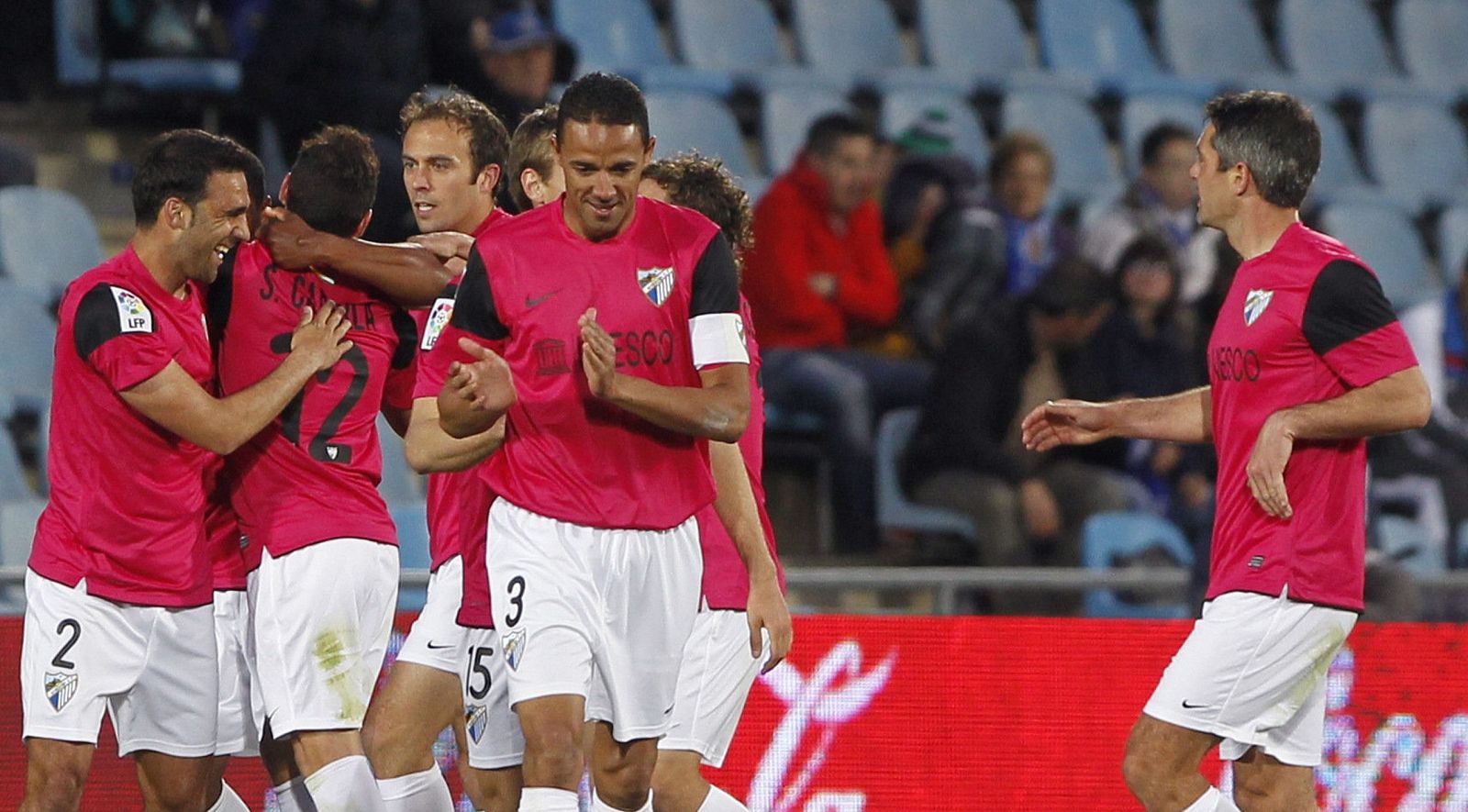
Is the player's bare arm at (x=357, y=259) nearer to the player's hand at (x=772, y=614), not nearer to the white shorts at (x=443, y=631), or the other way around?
the white shorts at (x=443, y=631)

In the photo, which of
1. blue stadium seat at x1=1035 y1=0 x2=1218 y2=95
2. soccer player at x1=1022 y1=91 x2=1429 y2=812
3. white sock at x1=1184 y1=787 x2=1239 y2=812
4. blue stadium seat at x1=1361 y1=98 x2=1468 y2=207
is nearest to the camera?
soccer player at x1=1022 y1=91 x2=1429 y2=812

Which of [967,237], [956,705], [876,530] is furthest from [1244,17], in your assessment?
[956,705]

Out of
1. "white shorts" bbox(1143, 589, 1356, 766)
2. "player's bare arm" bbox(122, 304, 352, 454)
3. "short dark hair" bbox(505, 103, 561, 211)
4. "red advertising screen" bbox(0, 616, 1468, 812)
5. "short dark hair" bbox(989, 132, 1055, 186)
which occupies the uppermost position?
"short dark hair" bbox(989, 132, 1055, 186)

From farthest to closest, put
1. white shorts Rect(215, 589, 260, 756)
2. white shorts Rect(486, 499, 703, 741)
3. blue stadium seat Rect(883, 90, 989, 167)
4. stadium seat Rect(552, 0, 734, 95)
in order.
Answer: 1. blue stadium seat Rect(883, 90, 989, 167)
2. stadium seat Rect(552, 0, 734, 95)
3. white shorts Rect(215, 589, 260, 756)
4. white shorts Rect(486, 499, 703, 741)

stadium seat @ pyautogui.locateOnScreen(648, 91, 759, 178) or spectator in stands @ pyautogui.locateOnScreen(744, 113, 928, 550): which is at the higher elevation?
stadium seat @ pyautogui.locateOnScreen(648, 91, 759, 178)

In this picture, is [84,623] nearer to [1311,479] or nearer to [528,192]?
[528,192]

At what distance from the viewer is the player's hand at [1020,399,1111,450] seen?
18.9 ft

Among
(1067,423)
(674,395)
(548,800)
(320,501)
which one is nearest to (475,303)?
(674,395)

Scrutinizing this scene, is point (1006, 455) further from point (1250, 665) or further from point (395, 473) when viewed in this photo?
point (1250, 665)

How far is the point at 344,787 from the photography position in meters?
5.25

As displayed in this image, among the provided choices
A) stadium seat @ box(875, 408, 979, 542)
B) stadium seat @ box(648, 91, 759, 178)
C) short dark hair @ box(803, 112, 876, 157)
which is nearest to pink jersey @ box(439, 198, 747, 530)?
stadium seat @ box(875, 408, 979, 542)

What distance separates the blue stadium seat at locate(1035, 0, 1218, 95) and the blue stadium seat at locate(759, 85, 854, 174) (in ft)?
6.83

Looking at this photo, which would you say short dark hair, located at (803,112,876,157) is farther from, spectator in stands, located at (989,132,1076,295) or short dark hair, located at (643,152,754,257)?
short dark hair, located at (643,152,754,257)

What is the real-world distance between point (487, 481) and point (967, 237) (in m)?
5.00
